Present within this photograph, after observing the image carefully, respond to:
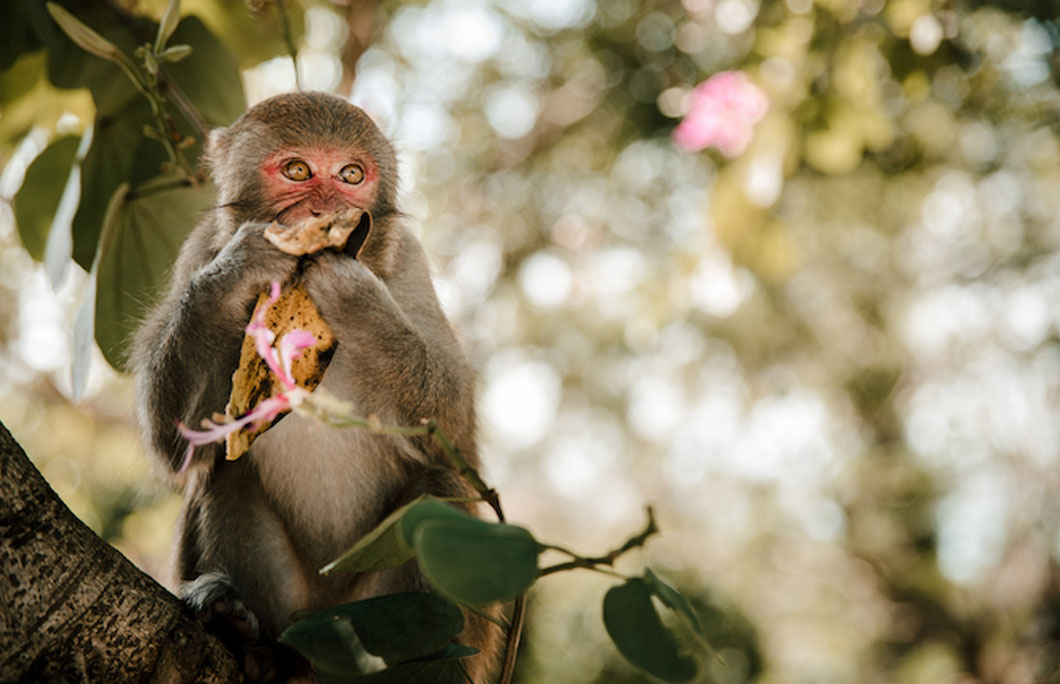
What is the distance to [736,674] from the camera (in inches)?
345

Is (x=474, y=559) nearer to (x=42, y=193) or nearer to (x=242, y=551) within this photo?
(x=242, y=551)

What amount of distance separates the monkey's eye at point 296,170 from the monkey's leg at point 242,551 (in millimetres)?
718

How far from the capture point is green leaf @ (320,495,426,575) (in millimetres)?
1012

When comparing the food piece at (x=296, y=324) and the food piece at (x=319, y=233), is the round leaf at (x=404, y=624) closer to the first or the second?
the food piece at (x=296, y=324)

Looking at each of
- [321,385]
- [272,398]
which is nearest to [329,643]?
[272,398]

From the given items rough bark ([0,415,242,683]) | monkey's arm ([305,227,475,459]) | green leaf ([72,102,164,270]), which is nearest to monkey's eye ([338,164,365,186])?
monkey's arm ([305,227,475,459])

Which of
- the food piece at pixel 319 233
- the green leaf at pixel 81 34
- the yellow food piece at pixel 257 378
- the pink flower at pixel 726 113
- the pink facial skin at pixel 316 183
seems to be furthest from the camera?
the pink flower at pixel 726 113

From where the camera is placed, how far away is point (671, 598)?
0.99 m

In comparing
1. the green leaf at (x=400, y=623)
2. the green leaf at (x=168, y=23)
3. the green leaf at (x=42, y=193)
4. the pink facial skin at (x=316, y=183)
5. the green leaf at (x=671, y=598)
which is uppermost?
the green leaf at (x=168, y=23)

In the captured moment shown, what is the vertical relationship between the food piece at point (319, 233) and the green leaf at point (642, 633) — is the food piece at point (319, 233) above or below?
above

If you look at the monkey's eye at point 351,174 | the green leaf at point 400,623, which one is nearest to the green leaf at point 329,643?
the green leaf at point 400,623

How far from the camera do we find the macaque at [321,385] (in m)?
1.86

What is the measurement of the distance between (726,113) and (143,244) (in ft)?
7.26

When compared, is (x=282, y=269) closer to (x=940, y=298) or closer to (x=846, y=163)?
(x=846, y=163)
